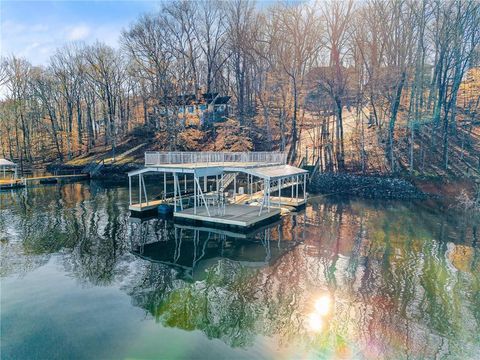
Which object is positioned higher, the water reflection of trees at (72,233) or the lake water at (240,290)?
the water reflection of trees at (72,233)

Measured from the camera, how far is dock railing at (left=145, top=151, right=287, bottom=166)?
68.1 feet

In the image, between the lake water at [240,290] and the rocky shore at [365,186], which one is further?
the rocky shore at [365,186]

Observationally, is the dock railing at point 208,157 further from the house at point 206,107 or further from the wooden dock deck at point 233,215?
the house at point 206,107

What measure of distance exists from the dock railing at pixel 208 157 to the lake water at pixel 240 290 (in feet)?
14.0

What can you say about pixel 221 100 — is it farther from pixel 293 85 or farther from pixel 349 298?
pixel 349 298

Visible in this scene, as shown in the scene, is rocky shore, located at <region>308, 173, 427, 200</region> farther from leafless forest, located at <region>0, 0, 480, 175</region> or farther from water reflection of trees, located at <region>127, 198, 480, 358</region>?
water reflection of trees, located at <region>127, 198, 480, 358</region>

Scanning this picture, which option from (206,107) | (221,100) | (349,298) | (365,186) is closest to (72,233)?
(349,298)

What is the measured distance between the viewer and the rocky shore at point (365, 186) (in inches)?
1061

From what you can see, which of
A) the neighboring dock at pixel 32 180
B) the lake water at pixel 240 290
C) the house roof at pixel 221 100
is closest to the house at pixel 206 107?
the house roof at pixel 221 100

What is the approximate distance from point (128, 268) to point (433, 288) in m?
11.1

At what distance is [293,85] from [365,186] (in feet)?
55.4

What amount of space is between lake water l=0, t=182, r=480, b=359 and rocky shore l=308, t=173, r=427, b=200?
7.56m

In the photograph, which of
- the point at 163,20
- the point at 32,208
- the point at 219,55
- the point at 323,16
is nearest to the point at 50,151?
the point at 163,20

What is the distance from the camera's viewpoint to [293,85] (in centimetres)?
3956
